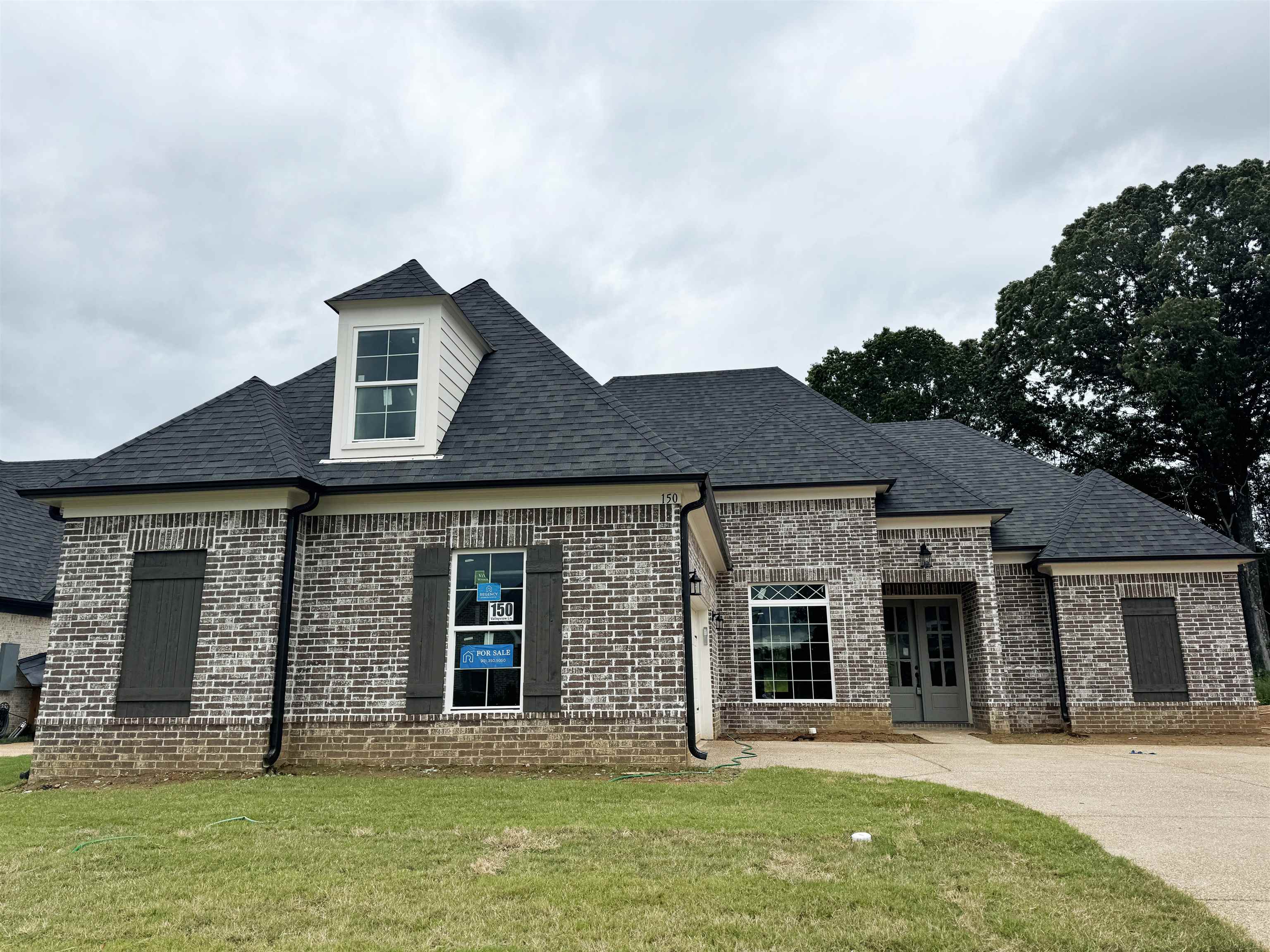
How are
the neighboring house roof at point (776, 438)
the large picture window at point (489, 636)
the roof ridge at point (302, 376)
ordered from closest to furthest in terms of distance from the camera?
the large picture window at point (489, 636) < the roof ridge at point (302, 376) < the neighboring house roof at point (776, 438)

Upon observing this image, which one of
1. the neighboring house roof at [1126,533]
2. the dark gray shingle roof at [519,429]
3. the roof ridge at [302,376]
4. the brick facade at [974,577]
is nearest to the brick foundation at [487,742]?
the dark gray shingle roof at [519,429]

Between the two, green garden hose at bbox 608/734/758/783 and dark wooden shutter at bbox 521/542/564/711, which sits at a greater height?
dark wooden shutter at bbox 521/542/564/711

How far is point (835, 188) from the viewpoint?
16.7 meters

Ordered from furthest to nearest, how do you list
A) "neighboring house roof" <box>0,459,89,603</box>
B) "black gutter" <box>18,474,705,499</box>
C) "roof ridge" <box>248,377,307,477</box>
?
1. "neighboring house roof" <box>0,459,89,603</box>
2. "roof ridge" <box>248,377,307,477</box>
3. "black gutter" <box>18,474,705,499</box>

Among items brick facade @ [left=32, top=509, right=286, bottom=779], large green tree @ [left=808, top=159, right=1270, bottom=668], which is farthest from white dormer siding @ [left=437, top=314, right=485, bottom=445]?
large green tree @ [left=808, top=159, right=1270, bottom=668]

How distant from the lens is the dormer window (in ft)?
35.3

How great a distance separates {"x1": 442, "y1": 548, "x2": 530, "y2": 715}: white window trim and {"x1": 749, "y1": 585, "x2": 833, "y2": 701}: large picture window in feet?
20.1

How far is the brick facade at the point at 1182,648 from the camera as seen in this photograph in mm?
14656

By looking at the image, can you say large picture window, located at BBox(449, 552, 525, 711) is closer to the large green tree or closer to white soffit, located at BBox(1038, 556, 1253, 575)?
white soffit, located at BBox(1038, 556, 1253, 575)

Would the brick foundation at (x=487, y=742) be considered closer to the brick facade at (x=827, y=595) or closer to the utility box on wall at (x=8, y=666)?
the brick facade at (x=827, y=595)

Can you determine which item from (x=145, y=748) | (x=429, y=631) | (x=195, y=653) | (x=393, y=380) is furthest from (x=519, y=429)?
(x=145, y=748)

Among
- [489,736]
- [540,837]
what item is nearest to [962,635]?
[489,736]

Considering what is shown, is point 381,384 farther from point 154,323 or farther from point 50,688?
point 154,323

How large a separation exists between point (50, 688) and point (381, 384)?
514cm
